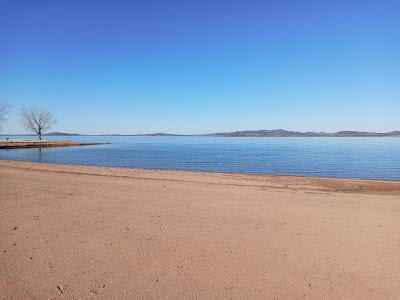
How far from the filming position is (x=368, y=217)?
32.2 ft

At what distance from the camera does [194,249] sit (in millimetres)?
6672

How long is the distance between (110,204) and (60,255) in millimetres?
4749

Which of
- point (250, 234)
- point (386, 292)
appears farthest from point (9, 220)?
point (386, 292)

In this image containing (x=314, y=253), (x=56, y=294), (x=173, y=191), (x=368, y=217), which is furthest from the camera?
(x=173, y=191)

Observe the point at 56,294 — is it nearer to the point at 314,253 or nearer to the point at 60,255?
the point at 60,255

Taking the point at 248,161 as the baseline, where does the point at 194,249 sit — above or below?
above

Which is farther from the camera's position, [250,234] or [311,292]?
[250,234]

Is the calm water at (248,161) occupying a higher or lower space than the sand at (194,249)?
lower

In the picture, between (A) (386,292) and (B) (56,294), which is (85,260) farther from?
(A) (386,292)

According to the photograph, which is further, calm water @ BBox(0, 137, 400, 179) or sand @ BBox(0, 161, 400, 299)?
calm water @ BBox(0, 137, 400, 179)

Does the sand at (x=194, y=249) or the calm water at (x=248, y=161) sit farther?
the calm water at (x=248, y=161)

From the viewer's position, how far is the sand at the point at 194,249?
5.04m

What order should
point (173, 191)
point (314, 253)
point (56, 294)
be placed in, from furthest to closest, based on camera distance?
point (173, 191) < point (314, 253) < point (56, 294)

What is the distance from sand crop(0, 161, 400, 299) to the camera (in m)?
5.04
